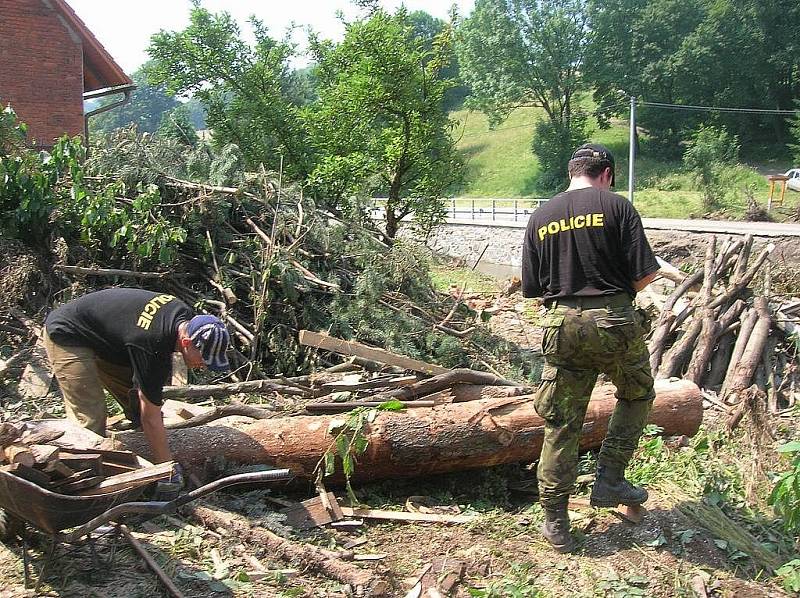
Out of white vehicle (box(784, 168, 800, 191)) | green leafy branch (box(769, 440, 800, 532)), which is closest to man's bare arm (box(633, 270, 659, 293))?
green leafy branch (box(769, 440, 800, 532))

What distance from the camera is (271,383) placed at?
6.41 metres

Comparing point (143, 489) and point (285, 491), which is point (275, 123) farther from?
point (143, 489)

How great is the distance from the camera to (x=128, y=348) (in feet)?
13.8

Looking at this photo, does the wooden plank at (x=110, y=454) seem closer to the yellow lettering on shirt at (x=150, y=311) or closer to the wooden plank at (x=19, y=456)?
the wooden plank at (x=19, y=456)

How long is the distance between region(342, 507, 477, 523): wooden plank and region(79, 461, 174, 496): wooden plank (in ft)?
5.33

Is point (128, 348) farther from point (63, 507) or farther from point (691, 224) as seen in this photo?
point (691, 224)

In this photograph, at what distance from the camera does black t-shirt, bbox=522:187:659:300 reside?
4.02 m

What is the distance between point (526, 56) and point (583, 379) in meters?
49.0

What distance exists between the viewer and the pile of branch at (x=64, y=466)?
3217 millimetres

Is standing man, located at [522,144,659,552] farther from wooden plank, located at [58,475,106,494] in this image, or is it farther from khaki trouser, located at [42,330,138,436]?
khaki trouser, located at [42,330,138,436]

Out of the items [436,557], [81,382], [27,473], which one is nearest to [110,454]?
[27,473]

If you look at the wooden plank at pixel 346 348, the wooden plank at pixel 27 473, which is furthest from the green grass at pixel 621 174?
the wooden plank at pixel 27 473

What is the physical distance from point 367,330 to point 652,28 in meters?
47.6

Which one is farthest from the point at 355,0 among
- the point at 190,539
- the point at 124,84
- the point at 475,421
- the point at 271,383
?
the point at 190,539
